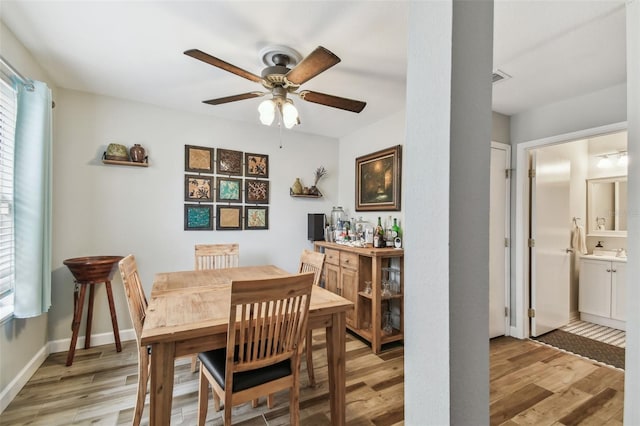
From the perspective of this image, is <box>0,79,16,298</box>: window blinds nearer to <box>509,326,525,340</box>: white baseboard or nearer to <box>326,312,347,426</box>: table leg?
<box>326,312,347,426</box>: table leg

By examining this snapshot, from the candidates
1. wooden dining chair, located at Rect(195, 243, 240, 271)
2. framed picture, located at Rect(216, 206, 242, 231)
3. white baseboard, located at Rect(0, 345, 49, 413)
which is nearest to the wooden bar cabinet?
wooden dining chair, located at Rect(195, 243, 240, 271)

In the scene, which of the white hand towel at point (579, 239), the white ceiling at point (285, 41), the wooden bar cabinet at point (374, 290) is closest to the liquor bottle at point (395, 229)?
the wooden bar cabinet at point (374, 290)

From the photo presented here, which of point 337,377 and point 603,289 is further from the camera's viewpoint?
point 603,289

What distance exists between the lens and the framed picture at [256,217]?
11.7ft

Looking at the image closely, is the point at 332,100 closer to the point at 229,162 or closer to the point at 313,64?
the point at 313,64

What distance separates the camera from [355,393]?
2.10 metres

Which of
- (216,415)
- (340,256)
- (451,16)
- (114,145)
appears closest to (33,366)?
(216,415)

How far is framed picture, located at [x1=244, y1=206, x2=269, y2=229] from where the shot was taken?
11.7ft

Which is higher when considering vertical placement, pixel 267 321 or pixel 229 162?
pixel 229 162

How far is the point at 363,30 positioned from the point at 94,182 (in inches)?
113

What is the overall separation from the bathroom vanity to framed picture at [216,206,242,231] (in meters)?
4.55

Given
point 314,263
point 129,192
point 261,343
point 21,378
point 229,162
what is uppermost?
point 229,162

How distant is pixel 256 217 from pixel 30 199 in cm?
205

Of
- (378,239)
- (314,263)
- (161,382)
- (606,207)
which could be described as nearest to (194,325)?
(161,382)
